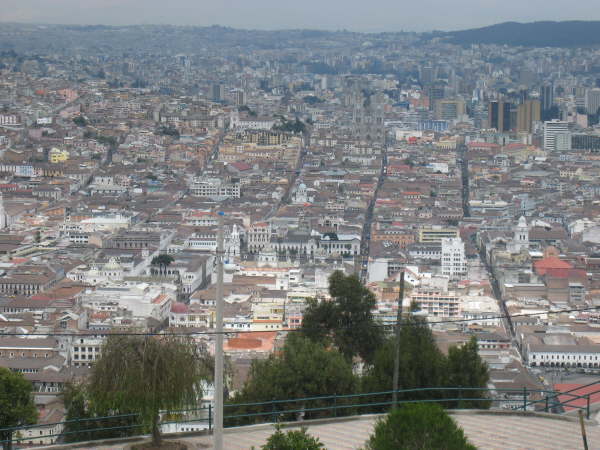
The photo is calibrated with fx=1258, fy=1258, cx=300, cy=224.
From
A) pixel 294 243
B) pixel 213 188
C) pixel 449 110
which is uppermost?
pixel 449 110

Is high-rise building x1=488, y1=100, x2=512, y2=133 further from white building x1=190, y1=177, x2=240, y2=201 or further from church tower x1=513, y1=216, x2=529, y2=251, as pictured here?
church tower x1=513, y1=216, x2=529, y2=251

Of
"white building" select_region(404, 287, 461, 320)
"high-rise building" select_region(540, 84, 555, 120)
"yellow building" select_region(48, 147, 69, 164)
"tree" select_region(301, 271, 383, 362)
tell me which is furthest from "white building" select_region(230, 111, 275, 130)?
"tree" select_region(301, 271, 383, 362)

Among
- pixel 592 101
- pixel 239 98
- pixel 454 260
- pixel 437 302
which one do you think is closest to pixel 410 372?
pixel 437 302

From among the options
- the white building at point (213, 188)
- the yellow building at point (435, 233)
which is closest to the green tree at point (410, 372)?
the yellow building at point (435, 233)

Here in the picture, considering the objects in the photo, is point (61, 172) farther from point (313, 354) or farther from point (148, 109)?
point (313, 354)

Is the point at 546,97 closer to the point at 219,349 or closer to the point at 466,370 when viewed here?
the point at 466,370
